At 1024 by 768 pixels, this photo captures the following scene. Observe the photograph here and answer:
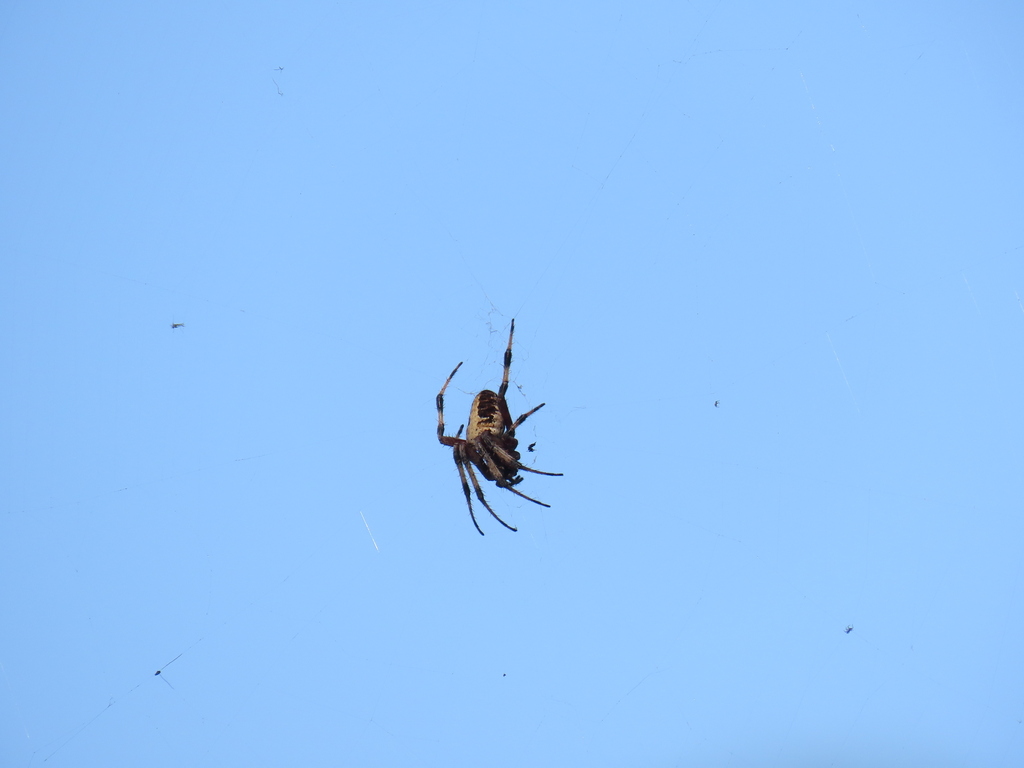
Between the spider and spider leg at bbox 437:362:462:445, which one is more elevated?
spider leg at bbox 437:362:462:445

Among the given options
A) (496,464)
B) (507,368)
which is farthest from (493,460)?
(507,368)

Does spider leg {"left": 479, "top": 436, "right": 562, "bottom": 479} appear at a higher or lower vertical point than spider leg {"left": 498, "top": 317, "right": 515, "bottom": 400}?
lower

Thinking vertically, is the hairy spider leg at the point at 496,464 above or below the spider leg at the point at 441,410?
below

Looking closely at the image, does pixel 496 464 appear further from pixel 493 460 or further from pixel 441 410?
pixel 441 410

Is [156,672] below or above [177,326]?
below

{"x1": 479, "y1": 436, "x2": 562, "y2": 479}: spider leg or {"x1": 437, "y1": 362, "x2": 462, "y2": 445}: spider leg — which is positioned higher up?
{"x1": 437, "y1": 362, "x2": 462, "y2": 445}: spider leg

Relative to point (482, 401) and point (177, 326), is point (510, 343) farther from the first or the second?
point (177, 326)

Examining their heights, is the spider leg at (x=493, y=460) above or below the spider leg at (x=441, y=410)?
below

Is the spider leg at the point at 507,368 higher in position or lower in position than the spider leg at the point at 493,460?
higher

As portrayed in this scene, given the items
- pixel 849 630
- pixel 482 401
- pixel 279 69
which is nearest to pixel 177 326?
pixel 279 69

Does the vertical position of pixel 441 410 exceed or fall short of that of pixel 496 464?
it exceeds it

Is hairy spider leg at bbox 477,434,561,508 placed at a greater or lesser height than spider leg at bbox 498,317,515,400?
lesser
